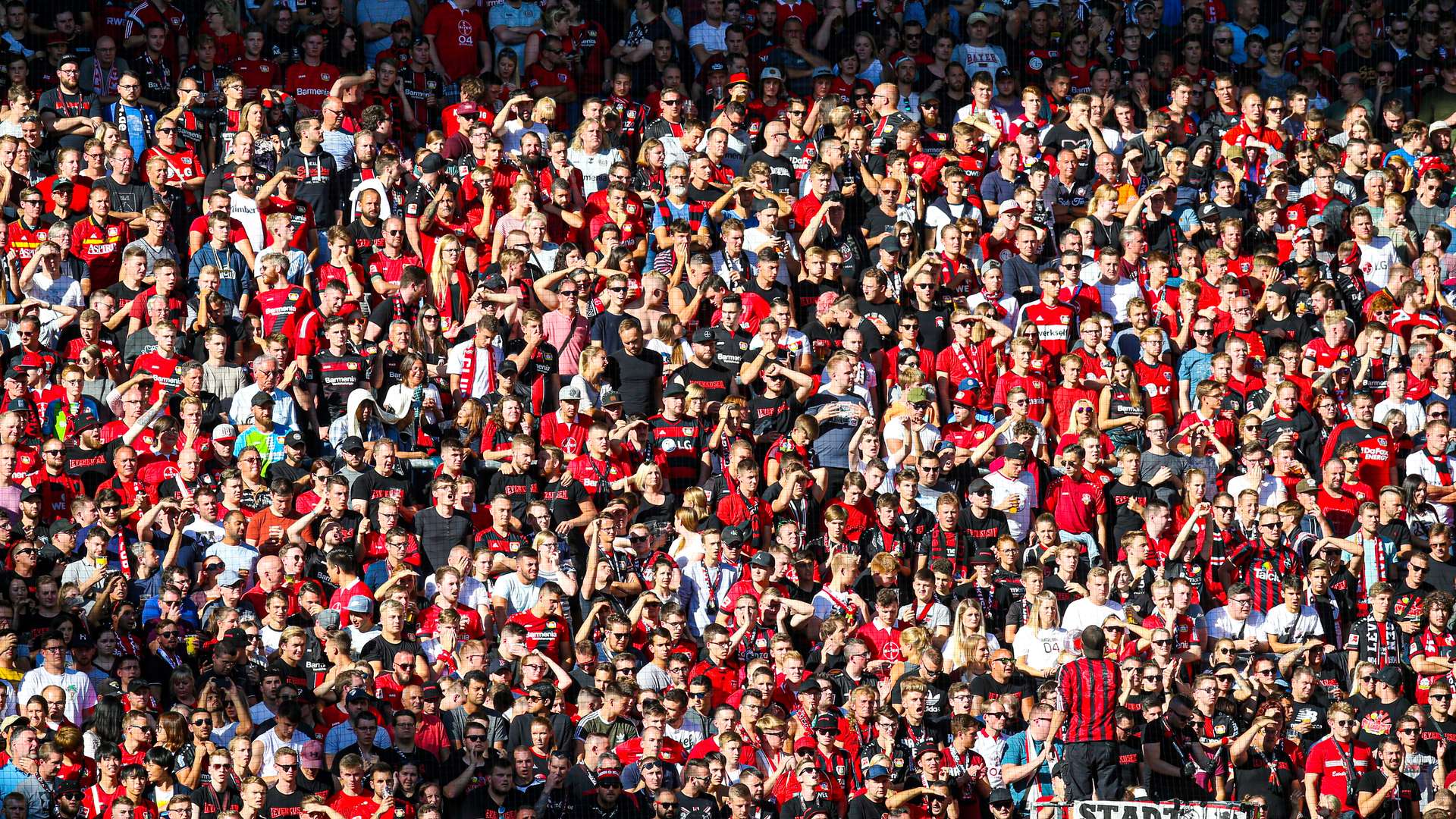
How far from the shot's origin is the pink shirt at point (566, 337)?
1788 centimetres

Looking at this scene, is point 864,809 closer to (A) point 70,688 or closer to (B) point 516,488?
(B) point 516,488

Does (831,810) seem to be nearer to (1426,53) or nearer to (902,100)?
(902,100)

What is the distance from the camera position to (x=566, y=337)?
18.0 metres

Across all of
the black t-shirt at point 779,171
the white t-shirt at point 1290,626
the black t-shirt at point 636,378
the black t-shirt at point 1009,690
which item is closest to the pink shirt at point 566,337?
the black t-shirt at point 636,378

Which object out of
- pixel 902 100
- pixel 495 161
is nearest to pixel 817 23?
pixel 902 100

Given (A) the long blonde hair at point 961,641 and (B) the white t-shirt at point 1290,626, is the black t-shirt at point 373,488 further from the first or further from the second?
(B) the white t-shirt at point 1290,626

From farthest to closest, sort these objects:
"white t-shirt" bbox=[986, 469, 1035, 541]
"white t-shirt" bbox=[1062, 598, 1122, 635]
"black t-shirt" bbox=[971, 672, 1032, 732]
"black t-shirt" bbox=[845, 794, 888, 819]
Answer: "white t-shirt" bbox=[986, 469, 1035, 541], "white t-shirt" bbox=[1062, 598, 1122, 635], "black t-shirt" bbox=[971, 672, 1032, 732], "black t-shirt" bbox=[845, 794, 888, 819]

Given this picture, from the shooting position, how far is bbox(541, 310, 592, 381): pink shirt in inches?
704

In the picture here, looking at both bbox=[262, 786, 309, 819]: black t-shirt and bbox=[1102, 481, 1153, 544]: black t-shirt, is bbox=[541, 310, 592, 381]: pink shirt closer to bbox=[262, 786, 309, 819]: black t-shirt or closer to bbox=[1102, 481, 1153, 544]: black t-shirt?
bbox=[1102, 481, 1153, 544]: black t-shirt

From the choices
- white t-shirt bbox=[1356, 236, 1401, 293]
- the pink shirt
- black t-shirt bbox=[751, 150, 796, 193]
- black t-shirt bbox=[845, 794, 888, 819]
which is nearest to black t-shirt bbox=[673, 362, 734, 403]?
the pink shirt

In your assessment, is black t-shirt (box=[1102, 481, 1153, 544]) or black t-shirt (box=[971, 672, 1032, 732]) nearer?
black t-shirt (box=[971, 672, 1032, 732])

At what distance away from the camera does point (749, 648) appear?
16078 millimetres

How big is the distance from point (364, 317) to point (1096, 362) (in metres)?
5.21

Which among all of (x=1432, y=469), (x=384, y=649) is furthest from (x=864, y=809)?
(x=1432, y=469)
